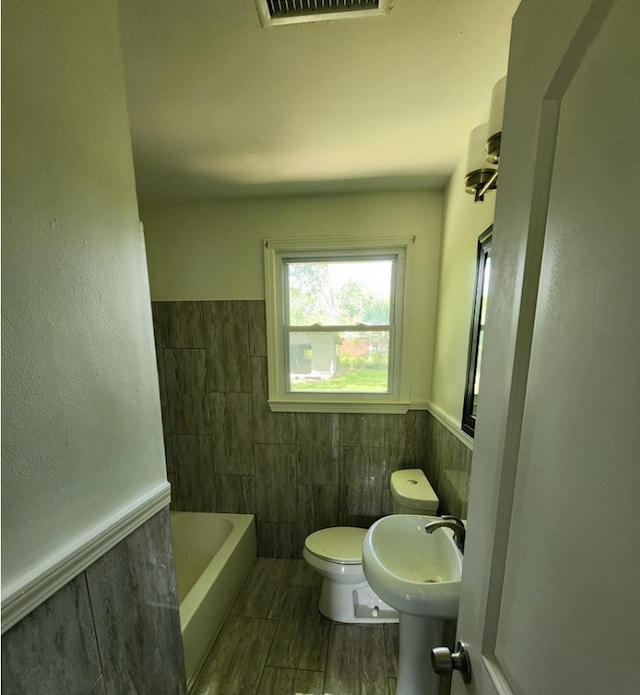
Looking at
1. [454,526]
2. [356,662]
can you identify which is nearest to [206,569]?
[356,662]

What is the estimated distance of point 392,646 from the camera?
1.55 metres

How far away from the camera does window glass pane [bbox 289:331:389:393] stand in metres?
2.09

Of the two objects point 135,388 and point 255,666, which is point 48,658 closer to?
point 135,388

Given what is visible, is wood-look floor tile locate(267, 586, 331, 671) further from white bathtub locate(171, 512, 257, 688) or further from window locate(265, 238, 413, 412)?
window locate(265, 238, 413, 412)

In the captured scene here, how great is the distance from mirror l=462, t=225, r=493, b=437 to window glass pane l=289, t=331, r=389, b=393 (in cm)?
72

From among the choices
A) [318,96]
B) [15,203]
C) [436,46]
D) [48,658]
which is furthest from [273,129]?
[48,658]

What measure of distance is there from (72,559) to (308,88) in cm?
156

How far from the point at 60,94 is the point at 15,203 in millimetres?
265

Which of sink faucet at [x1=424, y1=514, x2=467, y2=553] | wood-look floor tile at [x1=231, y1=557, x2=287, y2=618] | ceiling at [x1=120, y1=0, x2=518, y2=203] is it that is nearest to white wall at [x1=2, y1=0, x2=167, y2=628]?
ceiling at [x1=120, y1=0, x2=518, y2=203]

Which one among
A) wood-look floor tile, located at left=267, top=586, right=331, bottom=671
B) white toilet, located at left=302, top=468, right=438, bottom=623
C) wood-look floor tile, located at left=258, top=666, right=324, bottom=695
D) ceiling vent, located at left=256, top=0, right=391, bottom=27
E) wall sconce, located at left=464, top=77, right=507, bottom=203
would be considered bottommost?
wood-look floor tile, located at left=267, top=586, right=331, bottom=671

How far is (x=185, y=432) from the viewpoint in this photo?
7.23 feet

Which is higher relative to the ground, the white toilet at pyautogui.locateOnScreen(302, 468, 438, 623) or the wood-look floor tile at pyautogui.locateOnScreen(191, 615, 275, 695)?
the white toilet at pyautogui.locateOnScreen(302, 468, 438, 623)

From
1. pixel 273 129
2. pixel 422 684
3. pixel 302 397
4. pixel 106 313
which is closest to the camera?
pixel 106 313

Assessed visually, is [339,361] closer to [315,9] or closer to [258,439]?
[258,439]
